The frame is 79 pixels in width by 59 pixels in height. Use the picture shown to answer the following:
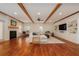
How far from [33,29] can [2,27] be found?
908 cm

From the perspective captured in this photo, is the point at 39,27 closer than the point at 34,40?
No

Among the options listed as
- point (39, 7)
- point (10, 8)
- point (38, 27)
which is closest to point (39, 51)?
point (39, 7)

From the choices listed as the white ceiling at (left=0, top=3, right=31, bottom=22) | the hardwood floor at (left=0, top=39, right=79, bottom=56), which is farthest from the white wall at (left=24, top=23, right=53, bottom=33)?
the hardwood floor at (left=0, top=39, right=79, bottom=56)

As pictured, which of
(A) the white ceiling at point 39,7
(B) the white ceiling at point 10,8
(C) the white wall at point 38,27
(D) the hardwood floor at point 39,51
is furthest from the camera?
(C) the white wall at point 38,27

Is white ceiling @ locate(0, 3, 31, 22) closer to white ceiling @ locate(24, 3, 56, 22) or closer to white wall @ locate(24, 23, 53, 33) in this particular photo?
white ceiling @ locate(24, 3, 56, 22)

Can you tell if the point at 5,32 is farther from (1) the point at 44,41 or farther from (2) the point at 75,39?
(2) the point at 75,39

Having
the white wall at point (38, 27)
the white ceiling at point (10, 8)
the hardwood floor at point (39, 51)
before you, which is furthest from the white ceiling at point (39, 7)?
the white wall at point (38, 27)

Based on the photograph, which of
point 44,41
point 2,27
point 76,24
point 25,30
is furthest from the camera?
point 25,30

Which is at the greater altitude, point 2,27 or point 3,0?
point 3,0

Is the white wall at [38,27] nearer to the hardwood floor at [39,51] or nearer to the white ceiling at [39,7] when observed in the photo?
the white ceiling at [39,7]

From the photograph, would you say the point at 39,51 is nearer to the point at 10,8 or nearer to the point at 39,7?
the point at 39,7

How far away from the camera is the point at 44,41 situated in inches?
324

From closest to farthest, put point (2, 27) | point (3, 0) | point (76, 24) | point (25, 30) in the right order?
point (3, 0), point (76, 24), point (2, 27), point (25, 30)

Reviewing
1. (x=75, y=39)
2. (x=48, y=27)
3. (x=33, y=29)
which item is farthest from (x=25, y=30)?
(x=75, y=39)
